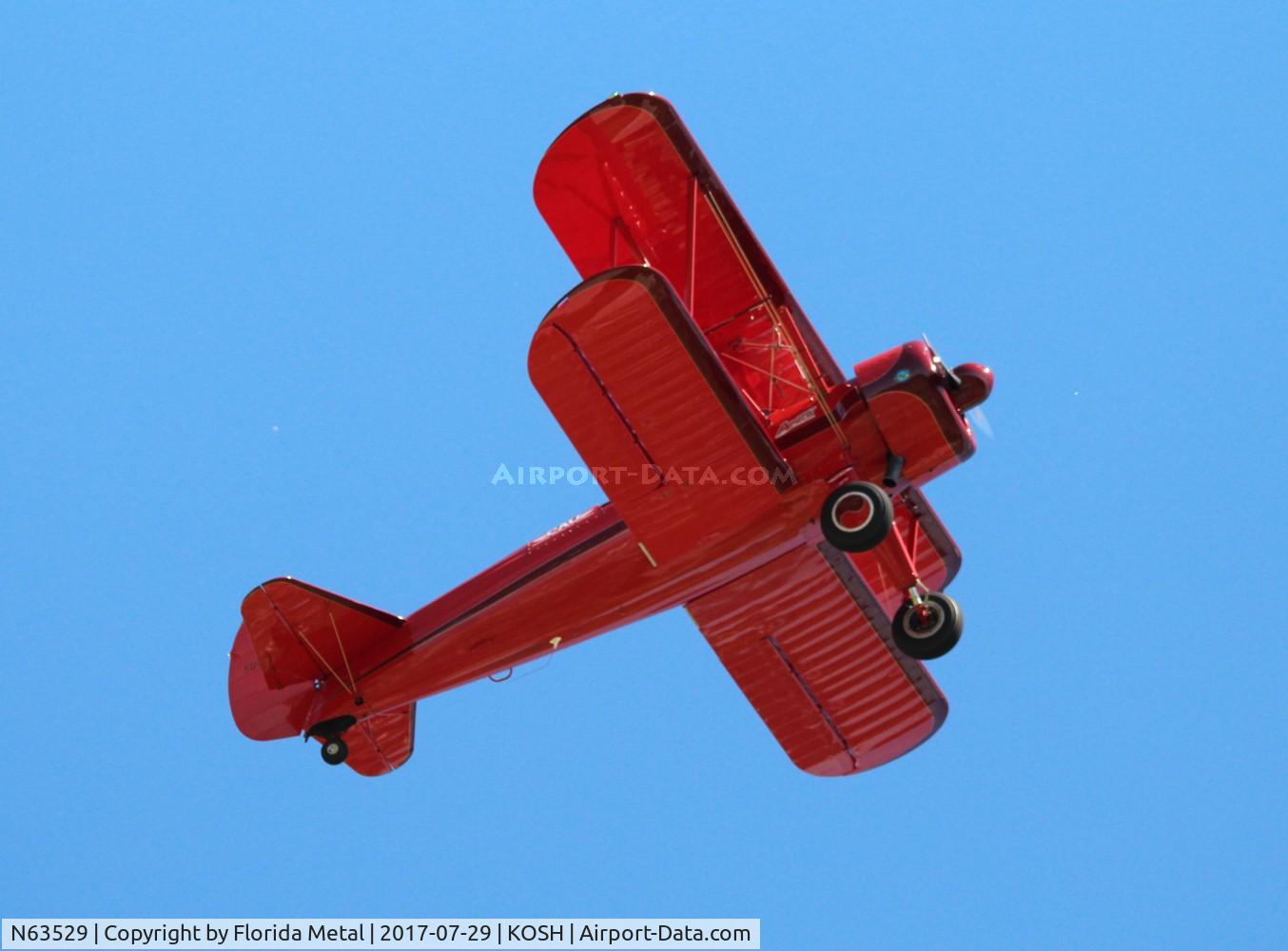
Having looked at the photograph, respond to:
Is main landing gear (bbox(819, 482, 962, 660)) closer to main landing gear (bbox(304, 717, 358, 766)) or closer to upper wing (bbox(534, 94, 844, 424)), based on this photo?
upper wing (bbox(534, 94, 844, 424))

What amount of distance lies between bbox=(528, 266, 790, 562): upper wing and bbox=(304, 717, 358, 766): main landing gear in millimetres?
3108

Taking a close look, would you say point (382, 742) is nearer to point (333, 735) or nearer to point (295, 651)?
point (333, 735)

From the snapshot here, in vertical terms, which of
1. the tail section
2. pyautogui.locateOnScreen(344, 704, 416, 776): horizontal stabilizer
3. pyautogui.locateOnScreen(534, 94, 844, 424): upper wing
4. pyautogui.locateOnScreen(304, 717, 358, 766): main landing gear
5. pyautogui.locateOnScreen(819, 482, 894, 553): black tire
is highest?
pyautogui.locateOnScreen(534, 94, 844, 424): upper wing

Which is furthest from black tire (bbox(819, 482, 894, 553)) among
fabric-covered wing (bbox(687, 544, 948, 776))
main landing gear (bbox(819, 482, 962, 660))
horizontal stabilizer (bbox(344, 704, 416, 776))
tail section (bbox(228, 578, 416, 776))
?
horizontal stabilizer (bbox(344, 704, 416, 776))

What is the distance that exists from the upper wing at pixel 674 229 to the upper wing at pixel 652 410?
67 cm

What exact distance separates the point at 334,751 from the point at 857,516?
187 inches

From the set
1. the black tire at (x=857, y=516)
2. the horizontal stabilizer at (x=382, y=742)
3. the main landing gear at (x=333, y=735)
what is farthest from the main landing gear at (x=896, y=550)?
the main landing gear at (x=333, y=735)

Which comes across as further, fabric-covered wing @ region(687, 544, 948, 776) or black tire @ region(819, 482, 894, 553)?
fabric-covered wing @ region(687, 544, 948, 776)

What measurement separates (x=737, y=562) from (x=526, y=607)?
1725 millimetres

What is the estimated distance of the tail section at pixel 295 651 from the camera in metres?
13.4

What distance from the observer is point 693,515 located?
12.1 meters

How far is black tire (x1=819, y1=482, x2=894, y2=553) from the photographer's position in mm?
11531

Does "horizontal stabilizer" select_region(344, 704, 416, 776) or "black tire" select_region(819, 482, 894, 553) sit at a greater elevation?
"horizontal stabilizer" select_region(344, 704, 416, 776)

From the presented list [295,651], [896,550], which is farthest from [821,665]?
[295,651]
